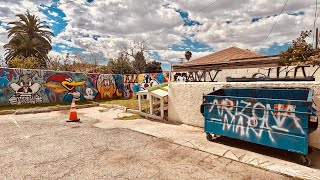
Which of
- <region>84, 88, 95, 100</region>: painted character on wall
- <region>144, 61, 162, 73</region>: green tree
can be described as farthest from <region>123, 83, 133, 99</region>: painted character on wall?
<region>144, 61, 162, 73</region>: green tree

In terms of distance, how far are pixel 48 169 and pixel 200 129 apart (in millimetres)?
4692

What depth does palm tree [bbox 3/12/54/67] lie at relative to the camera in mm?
25875

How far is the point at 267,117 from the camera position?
14.4 feet

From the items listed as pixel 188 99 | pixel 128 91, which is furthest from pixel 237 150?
pixel 128 91

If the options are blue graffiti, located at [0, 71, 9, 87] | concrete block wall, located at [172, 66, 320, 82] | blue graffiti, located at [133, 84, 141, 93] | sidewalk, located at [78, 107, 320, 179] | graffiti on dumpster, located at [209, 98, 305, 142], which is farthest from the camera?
blue graffiti, located at [133, 84, 141, 93]

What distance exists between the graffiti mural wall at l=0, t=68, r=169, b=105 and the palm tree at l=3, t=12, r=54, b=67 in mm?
15823

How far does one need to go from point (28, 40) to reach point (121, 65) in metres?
13.5

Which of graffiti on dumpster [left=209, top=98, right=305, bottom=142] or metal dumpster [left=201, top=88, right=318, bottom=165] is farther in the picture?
graffiti on dumpster [left=209, top=98, right=305, bottom=142]

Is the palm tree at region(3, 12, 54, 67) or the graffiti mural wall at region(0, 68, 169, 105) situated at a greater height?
the palm tree at region(3, 12, 54, 67)

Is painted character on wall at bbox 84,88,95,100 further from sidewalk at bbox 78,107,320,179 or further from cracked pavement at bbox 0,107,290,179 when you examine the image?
cracked pavement at bbox 0,107,290,179

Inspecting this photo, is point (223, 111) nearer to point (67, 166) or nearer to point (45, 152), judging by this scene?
point (67, 166)

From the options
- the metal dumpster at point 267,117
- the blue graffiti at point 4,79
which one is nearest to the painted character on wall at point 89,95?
the blue graffiti at point 4,79

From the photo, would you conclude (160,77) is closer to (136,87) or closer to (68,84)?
(136,87)

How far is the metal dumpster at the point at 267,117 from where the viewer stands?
395 cm
